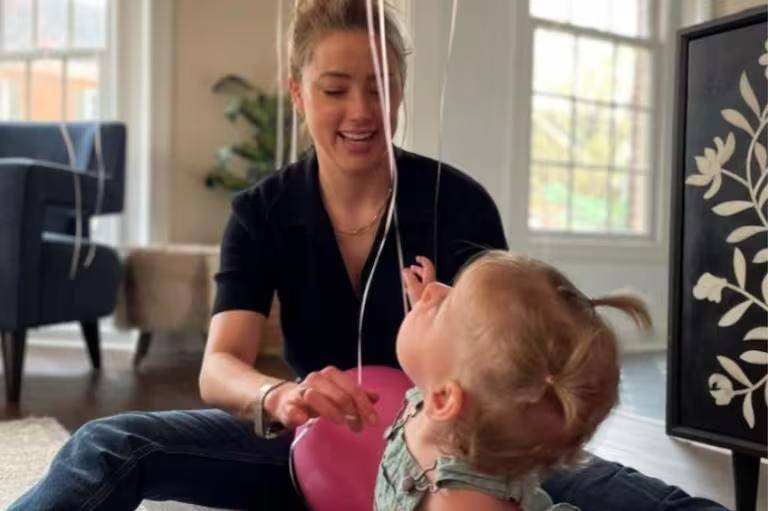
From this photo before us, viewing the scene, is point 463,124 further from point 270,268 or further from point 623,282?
point 623,282

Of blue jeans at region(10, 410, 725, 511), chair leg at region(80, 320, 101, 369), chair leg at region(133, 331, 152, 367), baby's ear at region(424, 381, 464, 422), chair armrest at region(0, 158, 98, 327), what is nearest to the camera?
baby's ear at region(424, 381, 464, 422)

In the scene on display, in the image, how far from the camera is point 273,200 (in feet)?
3.86

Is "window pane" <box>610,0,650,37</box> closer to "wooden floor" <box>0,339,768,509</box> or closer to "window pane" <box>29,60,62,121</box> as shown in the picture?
"wooden floor" <box>0,339,768,509</box>

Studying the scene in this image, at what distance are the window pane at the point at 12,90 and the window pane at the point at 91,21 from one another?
27 centimetres

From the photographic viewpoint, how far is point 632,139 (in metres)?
3.73

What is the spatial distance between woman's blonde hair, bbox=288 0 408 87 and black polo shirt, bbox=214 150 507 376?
144 mm

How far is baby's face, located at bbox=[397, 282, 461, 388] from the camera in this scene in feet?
2.54

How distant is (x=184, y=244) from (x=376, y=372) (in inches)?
97.3

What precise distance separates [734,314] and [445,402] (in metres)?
0.82

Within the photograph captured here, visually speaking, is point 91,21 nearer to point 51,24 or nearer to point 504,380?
point 51,24

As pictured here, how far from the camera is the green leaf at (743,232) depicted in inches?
53.8

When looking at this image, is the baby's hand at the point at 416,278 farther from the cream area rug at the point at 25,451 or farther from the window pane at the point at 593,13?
the window pane at the point at 593,13

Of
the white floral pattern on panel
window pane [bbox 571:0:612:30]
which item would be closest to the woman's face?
the white floral pattern on panel

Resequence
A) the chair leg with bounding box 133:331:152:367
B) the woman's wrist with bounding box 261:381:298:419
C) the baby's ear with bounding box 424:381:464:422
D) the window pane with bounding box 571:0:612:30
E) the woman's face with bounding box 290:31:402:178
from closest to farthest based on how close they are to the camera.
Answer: the baby's ear with bounding box 424:381:464:422, the woman's wrist with bounding box 261:381:298:419, the woman's face with bounding box 290:31:402:178, the chair leg with bounding box 133:331:152:367, the window pane with bounding box 571:0:612:30
